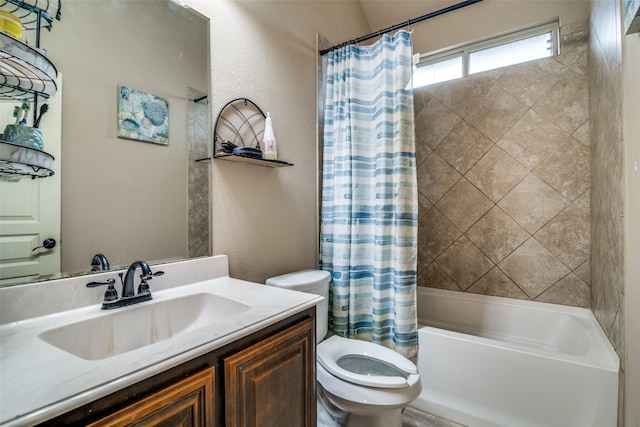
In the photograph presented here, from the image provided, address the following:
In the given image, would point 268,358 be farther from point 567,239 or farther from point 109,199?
point 567,239

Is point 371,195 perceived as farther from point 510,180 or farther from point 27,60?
point 27,60

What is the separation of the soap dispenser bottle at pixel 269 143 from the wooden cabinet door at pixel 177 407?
1.07m

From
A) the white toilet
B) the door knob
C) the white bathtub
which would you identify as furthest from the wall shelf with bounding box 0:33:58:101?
the white bathtub

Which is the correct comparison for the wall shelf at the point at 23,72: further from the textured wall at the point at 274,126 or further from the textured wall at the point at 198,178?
the textured wall at the point at 274,126

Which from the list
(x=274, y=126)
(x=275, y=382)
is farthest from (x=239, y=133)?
(x=275, y=382)

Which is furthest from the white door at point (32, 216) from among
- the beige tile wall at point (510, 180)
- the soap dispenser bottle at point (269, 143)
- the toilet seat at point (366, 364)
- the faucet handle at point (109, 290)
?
the beige tile wall at point (510, 180)

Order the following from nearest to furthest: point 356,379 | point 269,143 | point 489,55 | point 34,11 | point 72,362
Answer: point 72,362
point 34,11
point 356,379
point 269,143
point 489,55

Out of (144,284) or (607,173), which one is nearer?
(144,284)

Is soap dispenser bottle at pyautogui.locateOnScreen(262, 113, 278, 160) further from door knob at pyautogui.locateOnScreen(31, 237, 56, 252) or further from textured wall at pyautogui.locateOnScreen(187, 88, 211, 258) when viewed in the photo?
door knob at pyautogui.locateOnScreen(31, 237, 56, 252)

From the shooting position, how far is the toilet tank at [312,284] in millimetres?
1468

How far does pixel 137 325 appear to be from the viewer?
3.07 ft

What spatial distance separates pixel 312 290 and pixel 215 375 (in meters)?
0.88

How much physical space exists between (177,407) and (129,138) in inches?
36.8

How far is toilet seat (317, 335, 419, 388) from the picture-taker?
123cm
